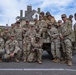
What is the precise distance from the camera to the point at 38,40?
1192 centimetres

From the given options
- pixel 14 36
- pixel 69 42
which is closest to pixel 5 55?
pixel 14 36

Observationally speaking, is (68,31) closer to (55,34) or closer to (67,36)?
(67,36)

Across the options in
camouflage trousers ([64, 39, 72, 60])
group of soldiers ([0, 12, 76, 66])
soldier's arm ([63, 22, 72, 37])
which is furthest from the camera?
group of soldiers ([0, 12, 76, 66])

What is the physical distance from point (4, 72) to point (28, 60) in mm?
2965

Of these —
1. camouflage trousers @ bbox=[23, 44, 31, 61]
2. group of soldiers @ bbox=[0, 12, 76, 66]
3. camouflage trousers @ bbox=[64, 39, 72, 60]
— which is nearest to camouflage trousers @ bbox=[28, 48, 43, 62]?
group of soldiers @ bbox=[0, 12, 76, 66]

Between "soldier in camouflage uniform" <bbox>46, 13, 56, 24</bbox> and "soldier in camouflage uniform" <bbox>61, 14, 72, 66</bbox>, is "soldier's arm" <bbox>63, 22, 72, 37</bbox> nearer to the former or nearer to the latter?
"soldier in camouflage uniform" <bbox>61, 14, 72, 66</bbox>

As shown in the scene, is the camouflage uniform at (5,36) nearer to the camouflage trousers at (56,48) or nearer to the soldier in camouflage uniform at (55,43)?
the soldier in camouflage uniform at (55,43)

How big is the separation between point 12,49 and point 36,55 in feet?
4.39

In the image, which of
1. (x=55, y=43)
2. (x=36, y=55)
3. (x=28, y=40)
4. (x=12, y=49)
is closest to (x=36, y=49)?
(x=36, y=55)

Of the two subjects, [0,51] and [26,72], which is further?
[0,51]

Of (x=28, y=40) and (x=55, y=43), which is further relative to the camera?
(x=28, y=40)

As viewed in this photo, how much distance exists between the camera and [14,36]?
506 inches

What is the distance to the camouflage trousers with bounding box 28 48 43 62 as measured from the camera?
11728mm

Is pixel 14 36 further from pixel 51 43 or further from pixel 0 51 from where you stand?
pixel 51 43
